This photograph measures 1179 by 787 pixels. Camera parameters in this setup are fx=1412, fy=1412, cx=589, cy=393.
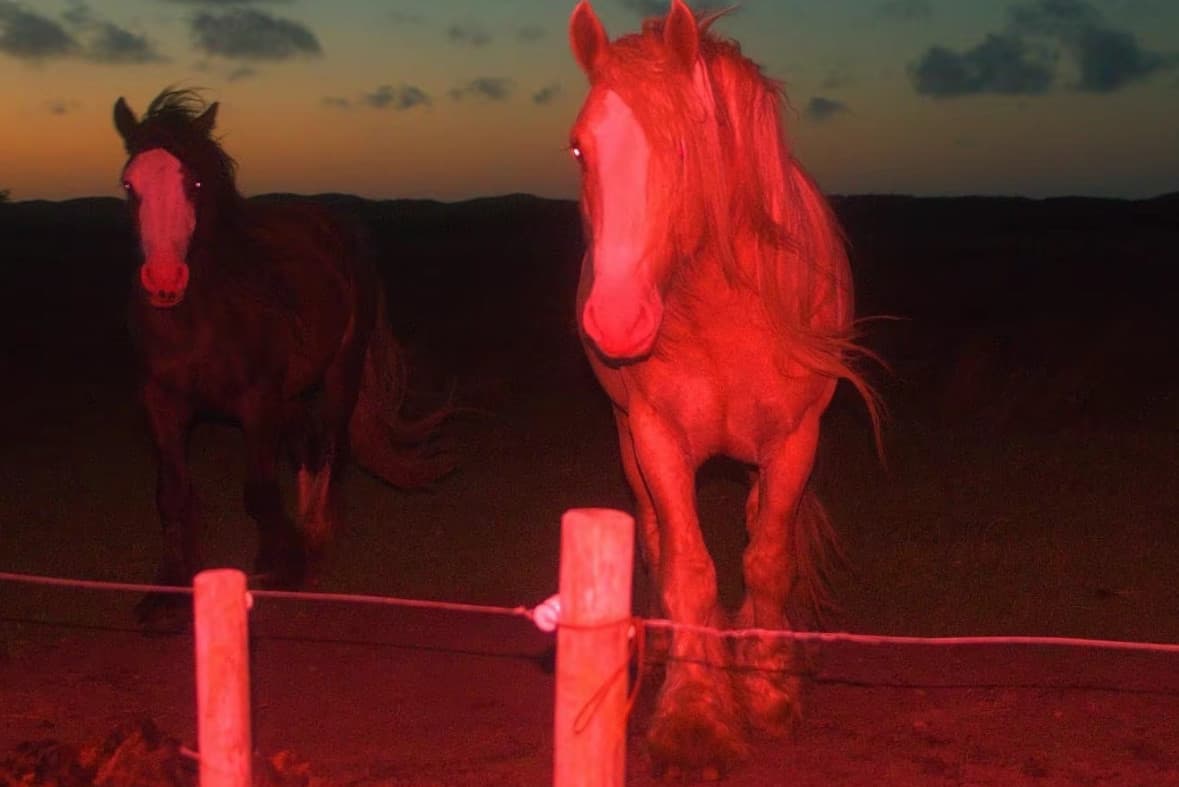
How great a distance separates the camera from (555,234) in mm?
45719

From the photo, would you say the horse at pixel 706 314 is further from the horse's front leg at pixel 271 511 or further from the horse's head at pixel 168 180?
the horse's front leg at pixel 271 511

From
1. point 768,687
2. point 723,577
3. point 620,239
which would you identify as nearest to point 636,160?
point 620,239

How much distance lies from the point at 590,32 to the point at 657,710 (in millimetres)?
1977

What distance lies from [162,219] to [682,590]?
8.90 feet

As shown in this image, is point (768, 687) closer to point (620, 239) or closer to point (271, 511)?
point (620, 239)

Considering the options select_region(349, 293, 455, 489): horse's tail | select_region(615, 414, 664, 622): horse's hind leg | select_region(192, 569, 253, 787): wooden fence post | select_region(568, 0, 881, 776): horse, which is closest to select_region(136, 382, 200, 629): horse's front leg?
select_region(349, 293, 455, 489): horse's tail

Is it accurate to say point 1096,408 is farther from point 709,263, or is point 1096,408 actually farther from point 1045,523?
point 709,263

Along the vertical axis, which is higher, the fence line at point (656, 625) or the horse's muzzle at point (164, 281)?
the horse's muzzle at point (164, 281)

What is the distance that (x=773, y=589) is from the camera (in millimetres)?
4629

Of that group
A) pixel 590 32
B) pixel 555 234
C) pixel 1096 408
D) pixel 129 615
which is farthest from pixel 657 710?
pixel 555 234

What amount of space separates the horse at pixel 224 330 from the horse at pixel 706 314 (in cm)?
196

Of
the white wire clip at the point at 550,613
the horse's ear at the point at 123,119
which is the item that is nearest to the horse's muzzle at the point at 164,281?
the horse's ear at the point at 123,119

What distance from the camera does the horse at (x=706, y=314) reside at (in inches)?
140

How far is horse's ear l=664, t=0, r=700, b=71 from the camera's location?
371 centimetres
